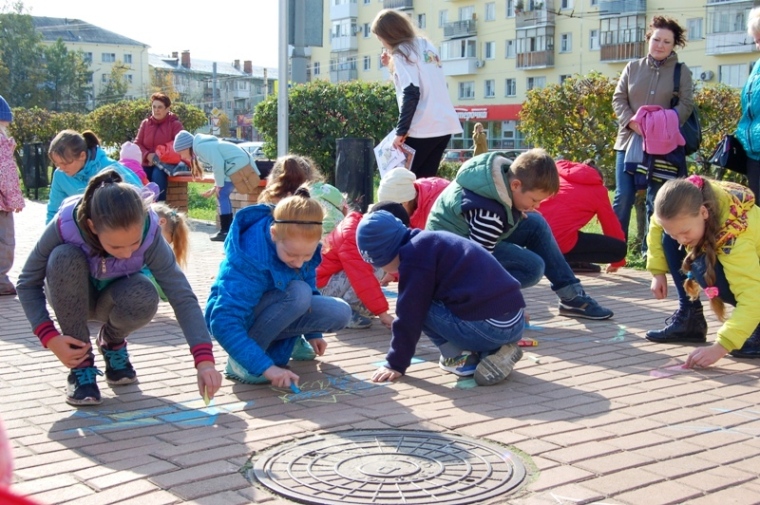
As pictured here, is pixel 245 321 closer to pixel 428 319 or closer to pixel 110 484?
pixel 428 319

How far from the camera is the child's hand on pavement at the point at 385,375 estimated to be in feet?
13.6

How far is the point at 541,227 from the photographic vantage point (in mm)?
5742

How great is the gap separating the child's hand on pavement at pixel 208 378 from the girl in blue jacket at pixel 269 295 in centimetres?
35

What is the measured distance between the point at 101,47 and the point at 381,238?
107225 millimetres

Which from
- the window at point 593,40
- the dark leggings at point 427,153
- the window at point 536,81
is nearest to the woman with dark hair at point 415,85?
the dark leggings at point 427,153

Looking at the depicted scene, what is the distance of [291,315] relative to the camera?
4141 mm

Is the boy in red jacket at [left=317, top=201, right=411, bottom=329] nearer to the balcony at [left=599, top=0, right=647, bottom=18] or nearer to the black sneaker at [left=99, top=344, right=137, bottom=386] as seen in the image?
the black sneaker at [left=99, top=344, right=137, bottom=386]

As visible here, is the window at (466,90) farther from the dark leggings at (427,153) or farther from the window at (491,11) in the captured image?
the dark leggings at (427,153)

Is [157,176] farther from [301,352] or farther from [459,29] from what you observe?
[459,29]

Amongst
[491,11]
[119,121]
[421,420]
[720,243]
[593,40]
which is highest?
[491,11]

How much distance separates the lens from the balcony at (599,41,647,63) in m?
51.8

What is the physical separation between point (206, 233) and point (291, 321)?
738 cm

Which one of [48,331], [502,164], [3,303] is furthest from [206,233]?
[48,331]

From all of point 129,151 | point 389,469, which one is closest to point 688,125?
point 389,469
